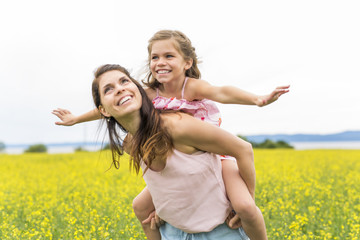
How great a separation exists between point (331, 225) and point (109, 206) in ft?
10.3

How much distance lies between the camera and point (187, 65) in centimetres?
372

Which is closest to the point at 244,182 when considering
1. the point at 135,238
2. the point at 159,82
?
the point at 159,82

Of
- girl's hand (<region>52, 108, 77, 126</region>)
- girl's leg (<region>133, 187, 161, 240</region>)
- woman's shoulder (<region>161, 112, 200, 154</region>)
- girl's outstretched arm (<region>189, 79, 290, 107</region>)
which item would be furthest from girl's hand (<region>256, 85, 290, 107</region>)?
girl's hand (<region>52, 108, 77, 126</region>)

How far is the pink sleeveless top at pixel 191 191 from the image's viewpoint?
3055mm

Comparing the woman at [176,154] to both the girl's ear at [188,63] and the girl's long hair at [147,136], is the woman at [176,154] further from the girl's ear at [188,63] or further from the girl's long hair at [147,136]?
the girl's ear at [188,63]

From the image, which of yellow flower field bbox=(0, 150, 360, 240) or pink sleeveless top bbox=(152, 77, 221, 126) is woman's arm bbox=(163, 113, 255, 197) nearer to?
pink sleeveless top bbox=(152, 77, 221, 126)

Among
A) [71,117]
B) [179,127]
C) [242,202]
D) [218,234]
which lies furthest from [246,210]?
[71,117]

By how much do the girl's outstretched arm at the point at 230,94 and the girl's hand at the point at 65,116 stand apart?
121cm

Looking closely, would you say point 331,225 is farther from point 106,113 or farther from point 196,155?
point 106,113

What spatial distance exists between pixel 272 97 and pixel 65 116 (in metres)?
2.06

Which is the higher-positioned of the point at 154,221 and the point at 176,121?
the point at 176,121

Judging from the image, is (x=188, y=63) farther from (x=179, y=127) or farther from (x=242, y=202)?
(x=242, y=202)

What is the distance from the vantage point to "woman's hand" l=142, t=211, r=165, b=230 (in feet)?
11.4

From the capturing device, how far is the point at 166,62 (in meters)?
3.46
